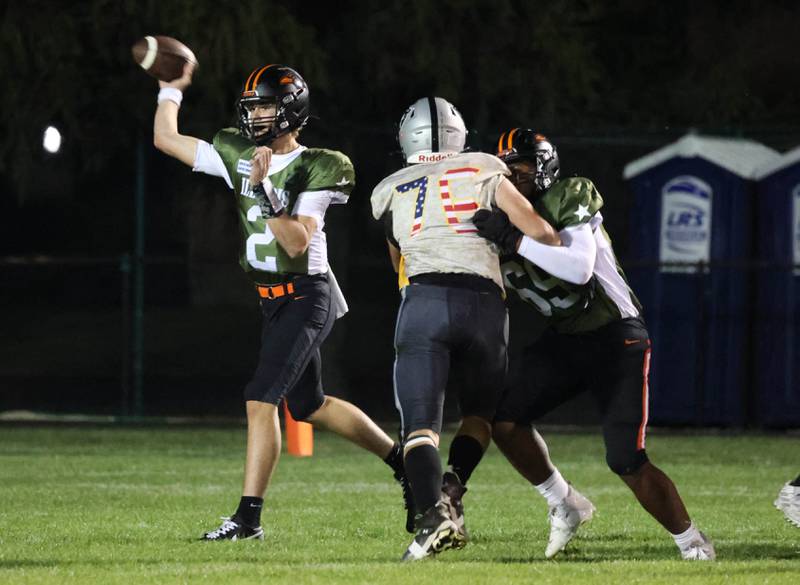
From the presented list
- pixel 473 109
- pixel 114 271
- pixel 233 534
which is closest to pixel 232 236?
pixel 473 109

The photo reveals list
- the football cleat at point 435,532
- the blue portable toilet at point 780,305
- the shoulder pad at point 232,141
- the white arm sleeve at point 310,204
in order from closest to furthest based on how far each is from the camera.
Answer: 1. the football cleat at point 435,532
2. the white arm sleeve at point 310,204
3. the shoulder pad at point 232,141
4. the blue portable toilet at point 780,305

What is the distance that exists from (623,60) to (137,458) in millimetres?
8821

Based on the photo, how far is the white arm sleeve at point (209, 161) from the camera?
25.1ft

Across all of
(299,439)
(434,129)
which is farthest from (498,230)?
(299,439)

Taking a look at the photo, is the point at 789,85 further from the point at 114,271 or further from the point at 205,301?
the point at 114,271

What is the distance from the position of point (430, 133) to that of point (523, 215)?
20.9 inches

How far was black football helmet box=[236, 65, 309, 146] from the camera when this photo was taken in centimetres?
738

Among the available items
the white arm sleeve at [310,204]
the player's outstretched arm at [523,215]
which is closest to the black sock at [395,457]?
the white arm sleeve at [310,204]

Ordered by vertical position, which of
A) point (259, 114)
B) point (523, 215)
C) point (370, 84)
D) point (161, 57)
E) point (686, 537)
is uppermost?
point (370, 84)

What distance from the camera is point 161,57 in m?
7.91

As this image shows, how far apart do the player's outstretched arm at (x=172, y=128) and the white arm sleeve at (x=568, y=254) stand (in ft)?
5.99

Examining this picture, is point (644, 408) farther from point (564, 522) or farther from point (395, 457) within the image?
point (395, 457)

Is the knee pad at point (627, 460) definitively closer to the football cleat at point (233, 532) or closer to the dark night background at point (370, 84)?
the football cleat at point (233, 532)

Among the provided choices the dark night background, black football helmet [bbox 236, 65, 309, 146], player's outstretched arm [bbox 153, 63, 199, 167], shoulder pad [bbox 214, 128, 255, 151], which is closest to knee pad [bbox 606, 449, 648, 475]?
black football helmet [bbox 236, 65, 309, 146]
